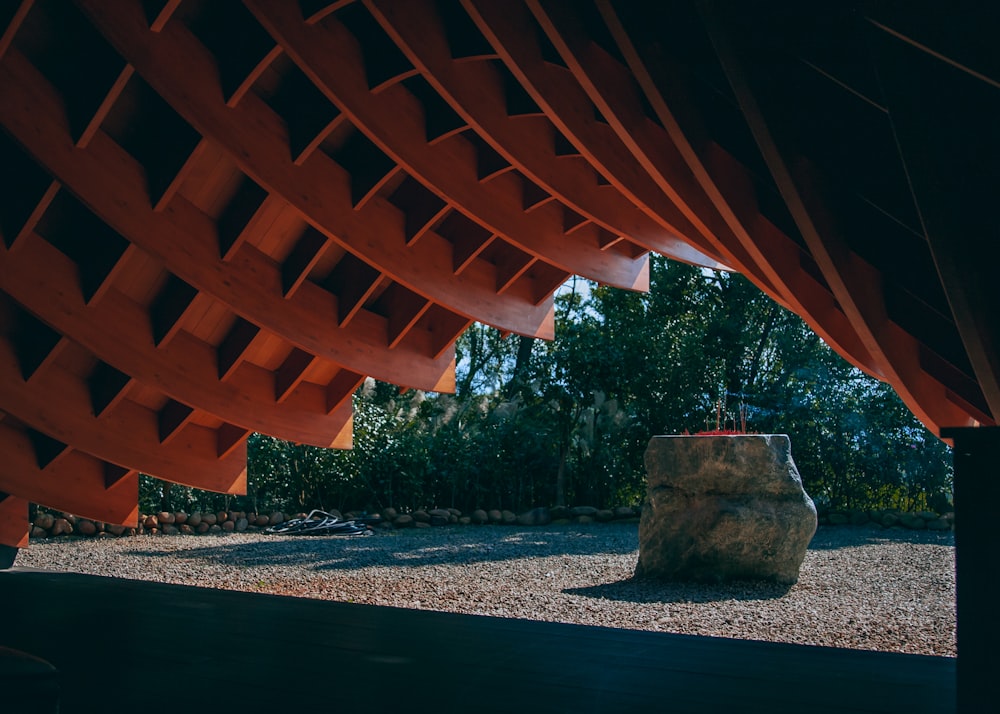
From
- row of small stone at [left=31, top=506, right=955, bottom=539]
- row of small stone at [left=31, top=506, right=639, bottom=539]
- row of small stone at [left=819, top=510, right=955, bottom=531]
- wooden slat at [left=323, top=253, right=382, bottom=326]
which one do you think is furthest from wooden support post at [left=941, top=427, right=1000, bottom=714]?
row of small stone at [left=31, top=506, right=639, bottom=539]

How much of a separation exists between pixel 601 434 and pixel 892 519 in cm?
400

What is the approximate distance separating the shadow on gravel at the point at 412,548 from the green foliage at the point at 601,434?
162 centimetres

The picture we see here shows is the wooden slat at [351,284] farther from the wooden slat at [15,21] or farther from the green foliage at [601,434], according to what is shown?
the green foliage at [601,434]

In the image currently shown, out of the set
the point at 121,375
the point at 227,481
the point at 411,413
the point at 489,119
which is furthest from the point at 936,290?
the point at 411,413

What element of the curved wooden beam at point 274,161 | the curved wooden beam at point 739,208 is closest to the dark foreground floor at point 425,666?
the curved wooden beam at point 739,208

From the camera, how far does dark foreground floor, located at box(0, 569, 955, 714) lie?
Answer: 239 centimetres

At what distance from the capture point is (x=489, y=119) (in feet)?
12.2

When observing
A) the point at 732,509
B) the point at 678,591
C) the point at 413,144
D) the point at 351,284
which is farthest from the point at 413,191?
the point at 678,591

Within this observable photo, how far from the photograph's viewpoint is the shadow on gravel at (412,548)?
8.82 metres

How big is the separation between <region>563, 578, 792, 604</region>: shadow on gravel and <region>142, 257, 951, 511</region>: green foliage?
5.61 meters

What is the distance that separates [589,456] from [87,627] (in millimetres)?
9788

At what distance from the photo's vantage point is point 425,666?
2822mm

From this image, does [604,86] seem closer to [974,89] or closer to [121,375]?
[974,89]

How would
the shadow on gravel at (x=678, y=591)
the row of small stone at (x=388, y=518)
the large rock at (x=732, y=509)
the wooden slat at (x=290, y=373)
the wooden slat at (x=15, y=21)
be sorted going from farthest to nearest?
the row of small stone at (x=388, y=518)
the large rock at (x=732, y=509)
the shadow on gravel at (x=678, y=591)
the wooden slat at (x=290, y=373)
the wooden slat at (x=15, y=21)
